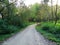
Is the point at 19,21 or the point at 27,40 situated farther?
the point at 19,21

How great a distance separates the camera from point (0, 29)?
31.4m

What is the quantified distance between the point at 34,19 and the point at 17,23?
54918 mm

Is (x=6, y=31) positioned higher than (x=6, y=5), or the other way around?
(x=6, y=5)

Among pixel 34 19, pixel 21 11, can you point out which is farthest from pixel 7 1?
pixel 34 19

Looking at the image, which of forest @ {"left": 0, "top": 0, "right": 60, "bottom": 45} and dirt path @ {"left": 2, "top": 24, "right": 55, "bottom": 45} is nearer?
dirt path @ {"left": 2, "top": 24, "right": 55, "bottom": 45}

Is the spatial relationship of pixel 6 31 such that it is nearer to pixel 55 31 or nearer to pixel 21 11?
pixel 55 31

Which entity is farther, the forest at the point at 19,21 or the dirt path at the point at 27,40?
the forest at the point at 19,21

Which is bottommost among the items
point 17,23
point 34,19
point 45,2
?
point 34,19

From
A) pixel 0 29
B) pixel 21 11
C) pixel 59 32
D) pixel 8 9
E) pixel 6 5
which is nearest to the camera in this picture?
pixel 59 32

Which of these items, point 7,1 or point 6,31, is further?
point 7,1

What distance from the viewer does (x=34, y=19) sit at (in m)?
Result: 104

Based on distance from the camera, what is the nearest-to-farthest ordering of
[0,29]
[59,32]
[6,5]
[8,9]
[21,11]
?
[59,32], [0,29], [6,5], [8,9], [21,11]

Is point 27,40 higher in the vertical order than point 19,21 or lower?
higher

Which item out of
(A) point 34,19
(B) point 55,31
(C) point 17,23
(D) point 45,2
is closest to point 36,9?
(A) point 34,19
